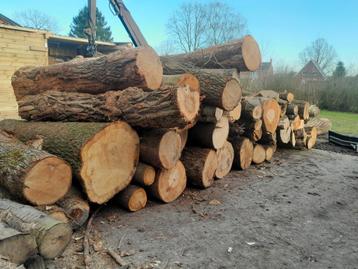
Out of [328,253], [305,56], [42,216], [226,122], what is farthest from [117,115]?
[305,56]

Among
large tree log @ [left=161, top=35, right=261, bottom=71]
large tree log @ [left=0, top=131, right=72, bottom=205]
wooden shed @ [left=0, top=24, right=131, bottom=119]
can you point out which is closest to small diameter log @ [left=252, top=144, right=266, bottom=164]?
large tree log @ [left=161, top=35, right=261, bottom=71]

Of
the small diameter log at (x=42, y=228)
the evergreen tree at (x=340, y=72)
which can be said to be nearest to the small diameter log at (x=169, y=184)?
the small diameter log at (x=42, y=228)

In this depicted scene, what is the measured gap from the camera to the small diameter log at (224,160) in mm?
4891

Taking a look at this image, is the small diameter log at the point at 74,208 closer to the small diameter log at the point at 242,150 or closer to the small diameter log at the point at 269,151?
the small diameter log at the point at 242,150

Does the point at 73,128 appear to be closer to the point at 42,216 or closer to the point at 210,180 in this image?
the point at 42,216

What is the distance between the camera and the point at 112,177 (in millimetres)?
3562

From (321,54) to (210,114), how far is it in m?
41.8

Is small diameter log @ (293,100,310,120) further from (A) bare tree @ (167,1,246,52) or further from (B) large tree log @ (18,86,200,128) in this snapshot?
(A) bare tree @ (167,1,246,52)

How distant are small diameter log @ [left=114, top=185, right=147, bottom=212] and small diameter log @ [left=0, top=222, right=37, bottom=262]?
146cm

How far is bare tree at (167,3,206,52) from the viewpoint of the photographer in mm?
30234

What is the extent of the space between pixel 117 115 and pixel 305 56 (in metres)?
42.5

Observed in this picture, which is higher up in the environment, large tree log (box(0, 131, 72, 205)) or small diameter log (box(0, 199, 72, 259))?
large tree log (box(0, 131, 72, 205))

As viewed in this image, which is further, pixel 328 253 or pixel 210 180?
pixel 210 180

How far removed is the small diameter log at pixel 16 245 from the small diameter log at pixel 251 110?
12.5 feet
